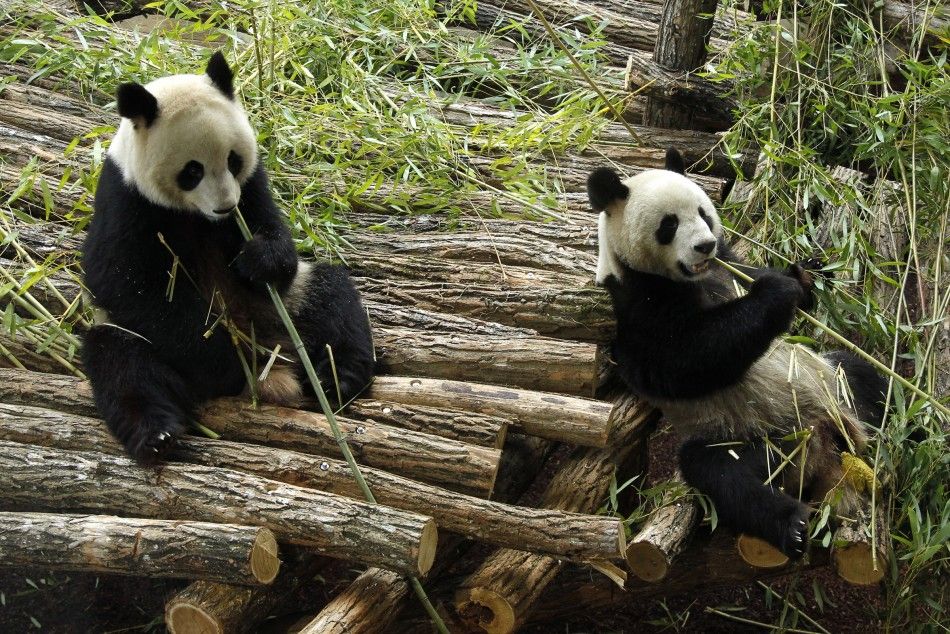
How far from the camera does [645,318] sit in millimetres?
4461

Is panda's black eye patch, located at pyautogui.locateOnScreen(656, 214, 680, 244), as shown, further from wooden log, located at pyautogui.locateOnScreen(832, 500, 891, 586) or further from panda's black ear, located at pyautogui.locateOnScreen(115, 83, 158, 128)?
panda's black ear, located at pyautogui.locateOnScreen(115, 83, 158, 128)

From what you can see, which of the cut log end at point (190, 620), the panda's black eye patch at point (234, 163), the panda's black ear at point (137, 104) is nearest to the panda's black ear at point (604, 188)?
the panda's black eye patch at point (234, 163)

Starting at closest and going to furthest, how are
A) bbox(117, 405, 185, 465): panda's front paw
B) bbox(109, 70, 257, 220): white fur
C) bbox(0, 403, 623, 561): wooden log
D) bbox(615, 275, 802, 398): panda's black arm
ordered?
bbox(0, 403, 623, 561): wooden log → bbox(117, 405, 185, 465): panda's front paw → bbox(109, 70, 257, 220): white fur → bbox(615, 275, 802, 398): panda's black arm

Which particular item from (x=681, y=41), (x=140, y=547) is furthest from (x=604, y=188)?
(x=140, y=547)

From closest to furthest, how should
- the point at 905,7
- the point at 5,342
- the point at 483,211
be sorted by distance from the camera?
the point at 5,342 → the point at 483,211 → the point at 905,7

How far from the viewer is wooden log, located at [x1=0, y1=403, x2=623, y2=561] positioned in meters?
3.62

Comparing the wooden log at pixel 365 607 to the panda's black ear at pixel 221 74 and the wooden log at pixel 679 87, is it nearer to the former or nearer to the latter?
the panda's black ear at pixel 221 74

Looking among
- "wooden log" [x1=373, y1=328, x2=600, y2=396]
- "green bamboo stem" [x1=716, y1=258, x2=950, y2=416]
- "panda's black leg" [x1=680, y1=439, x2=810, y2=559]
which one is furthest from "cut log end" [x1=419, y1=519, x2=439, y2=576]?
"green bamboo stem" [x1=716, y1=258, x2=950, y2=416]

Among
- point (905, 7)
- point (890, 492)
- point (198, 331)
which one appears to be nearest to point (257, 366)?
point (198, 331)

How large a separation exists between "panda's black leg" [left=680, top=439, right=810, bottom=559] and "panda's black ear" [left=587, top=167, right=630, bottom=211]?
1165mm

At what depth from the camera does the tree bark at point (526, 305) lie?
4738mm

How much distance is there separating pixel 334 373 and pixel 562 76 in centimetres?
346

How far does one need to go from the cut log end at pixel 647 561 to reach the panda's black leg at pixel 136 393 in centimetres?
186

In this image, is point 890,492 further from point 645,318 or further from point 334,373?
point 334,373
